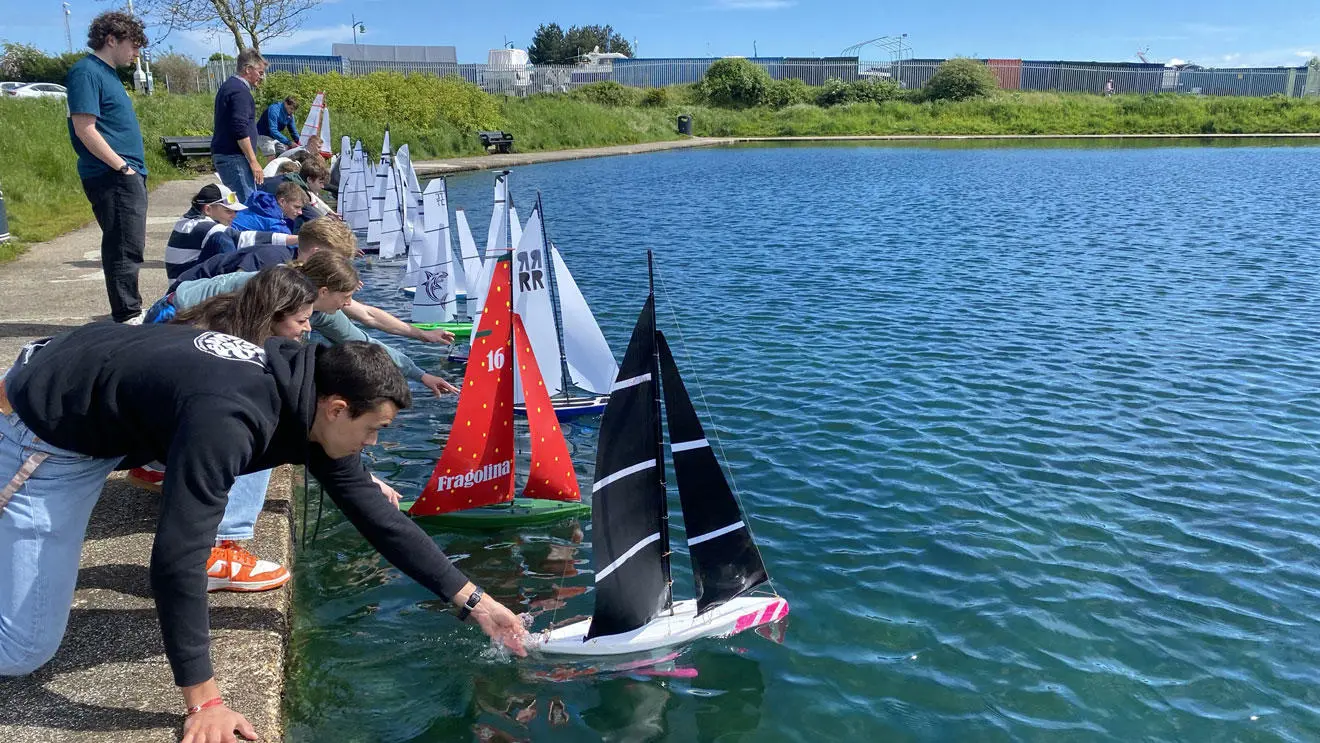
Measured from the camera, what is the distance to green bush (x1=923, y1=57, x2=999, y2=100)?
63250 mm

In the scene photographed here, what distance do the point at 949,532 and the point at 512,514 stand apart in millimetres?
3090

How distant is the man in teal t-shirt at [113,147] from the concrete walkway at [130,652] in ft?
8.09

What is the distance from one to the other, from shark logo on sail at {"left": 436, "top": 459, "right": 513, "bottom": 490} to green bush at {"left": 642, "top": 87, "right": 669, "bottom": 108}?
2174 inches

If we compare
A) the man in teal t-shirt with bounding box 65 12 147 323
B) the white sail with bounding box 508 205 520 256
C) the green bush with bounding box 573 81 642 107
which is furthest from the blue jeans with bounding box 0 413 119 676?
the green bush with bounding box 573 81 642 107

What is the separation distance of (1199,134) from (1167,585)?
58.6 meters

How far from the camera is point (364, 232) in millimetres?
18500

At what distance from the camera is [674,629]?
16.5ft

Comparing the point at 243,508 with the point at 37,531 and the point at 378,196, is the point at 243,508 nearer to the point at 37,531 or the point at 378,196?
the point at 37,531

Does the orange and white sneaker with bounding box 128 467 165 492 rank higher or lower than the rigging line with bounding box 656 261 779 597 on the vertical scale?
higher

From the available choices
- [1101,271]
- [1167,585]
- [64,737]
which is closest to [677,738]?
[64,737]

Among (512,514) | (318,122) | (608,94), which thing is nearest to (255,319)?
(512,514)

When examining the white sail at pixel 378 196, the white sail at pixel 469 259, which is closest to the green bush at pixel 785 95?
the white sail at pixel 378 196

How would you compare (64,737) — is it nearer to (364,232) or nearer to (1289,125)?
(364,232)

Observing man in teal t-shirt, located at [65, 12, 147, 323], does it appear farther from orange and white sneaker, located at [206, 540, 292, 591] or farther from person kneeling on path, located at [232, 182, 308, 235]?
orange and white sneaker, located at [206, 540, 292, 591]
